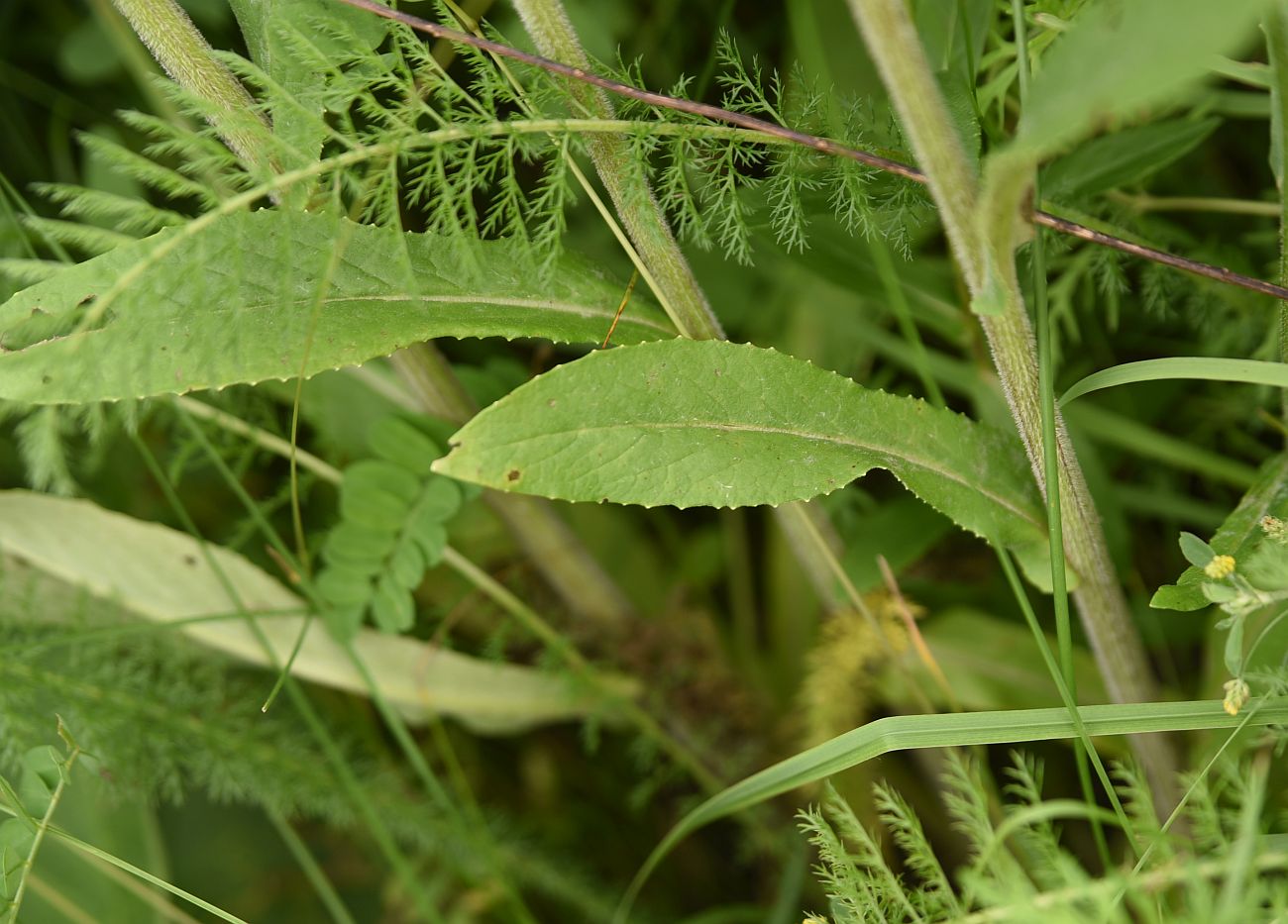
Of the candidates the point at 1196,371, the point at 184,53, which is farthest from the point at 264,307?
the point at 1196,371

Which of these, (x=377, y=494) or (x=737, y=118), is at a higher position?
(x=737, y=118)

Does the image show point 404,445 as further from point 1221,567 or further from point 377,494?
point 1221,567

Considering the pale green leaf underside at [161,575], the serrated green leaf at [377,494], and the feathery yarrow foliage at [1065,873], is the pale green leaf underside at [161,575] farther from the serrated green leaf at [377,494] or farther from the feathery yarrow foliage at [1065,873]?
the feathery yarrow foliage at [1065,873]

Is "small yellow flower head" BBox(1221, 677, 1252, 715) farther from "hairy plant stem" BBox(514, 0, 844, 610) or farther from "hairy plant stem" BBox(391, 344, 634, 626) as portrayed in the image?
"hairy plant stem" BBox(391, 344, 634, 626)

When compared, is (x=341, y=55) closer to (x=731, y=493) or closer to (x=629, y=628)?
(x=731, y=493)

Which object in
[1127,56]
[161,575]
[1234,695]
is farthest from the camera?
[161,575]

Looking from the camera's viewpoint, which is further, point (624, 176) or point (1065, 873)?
point (624, 176)

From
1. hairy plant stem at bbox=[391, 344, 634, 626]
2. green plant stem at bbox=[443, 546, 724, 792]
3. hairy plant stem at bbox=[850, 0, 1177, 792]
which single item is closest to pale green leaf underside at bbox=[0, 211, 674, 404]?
hairy plant stem at bbox=[391, 344, 634, 626]
